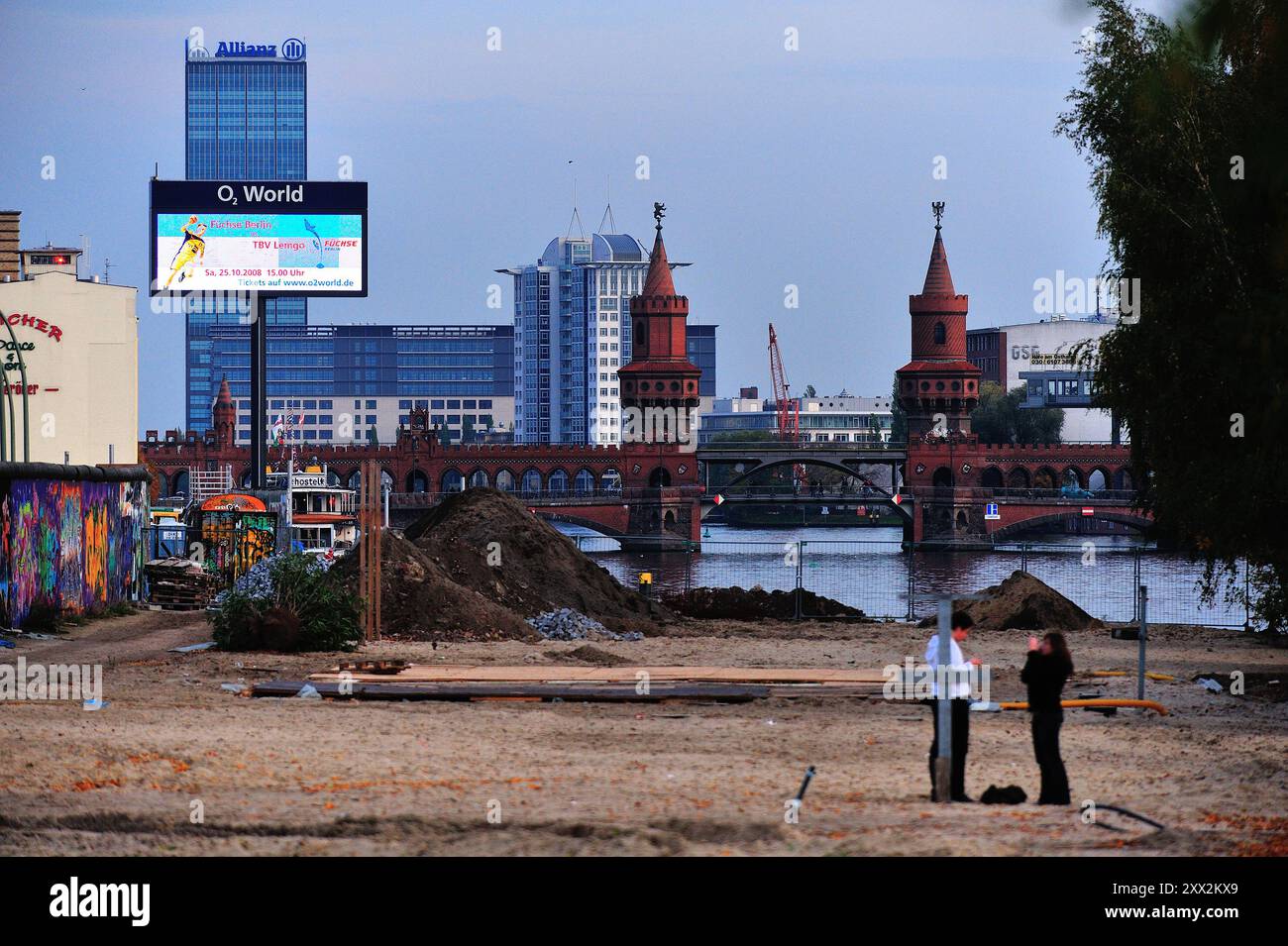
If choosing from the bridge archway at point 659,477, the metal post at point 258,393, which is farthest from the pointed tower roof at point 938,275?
the metal post at point 258,393

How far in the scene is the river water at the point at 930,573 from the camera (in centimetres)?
5275

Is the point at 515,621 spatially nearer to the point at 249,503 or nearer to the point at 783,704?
the point at 783,704

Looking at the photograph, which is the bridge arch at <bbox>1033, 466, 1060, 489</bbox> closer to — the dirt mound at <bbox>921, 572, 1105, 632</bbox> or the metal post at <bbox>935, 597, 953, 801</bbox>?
the dirt mound at <bbox>921, 572, 1105, 632</bbox>

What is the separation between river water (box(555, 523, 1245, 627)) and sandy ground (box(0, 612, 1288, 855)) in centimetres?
1870

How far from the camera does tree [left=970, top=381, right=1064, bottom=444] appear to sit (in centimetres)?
17775

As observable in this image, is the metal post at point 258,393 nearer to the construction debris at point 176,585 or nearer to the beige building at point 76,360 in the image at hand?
the beige building at point 76,360

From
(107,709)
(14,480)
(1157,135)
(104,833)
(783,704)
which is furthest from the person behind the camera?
(14,480)

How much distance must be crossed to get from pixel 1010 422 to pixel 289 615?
15695 cm

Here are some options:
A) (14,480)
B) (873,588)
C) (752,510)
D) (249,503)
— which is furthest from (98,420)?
(752,510)

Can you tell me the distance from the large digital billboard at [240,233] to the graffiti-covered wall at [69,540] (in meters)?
15.3

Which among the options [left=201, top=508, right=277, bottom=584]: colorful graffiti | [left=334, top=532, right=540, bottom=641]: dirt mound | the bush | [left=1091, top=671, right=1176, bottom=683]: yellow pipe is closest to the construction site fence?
[left=1091, top=671, right=1176, bottom=683]: yellow pipe

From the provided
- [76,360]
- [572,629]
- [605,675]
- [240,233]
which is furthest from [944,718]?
[76,360]
